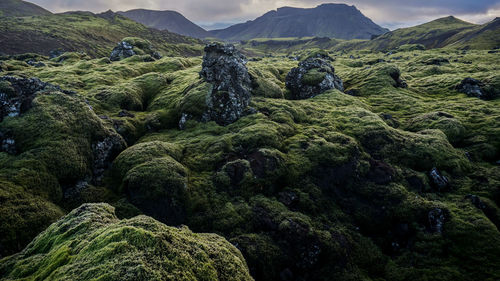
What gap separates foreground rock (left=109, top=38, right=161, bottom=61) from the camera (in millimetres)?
69750

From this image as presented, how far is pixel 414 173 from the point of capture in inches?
773

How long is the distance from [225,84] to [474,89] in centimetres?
4212

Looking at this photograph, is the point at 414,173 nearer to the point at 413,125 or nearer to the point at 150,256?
the point at 413,125

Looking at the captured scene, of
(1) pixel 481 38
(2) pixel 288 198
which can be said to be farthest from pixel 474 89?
(1) pixel 481 38

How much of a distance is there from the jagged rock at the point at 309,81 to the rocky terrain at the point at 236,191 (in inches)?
405

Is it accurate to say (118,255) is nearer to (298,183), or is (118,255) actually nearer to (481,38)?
(298,183)

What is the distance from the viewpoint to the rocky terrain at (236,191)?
827 cm

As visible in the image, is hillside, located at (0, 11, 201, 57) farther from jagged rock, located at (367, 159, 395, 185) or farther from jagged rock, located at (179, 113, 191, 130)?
jagged rock, located at (367, 159, 395, 185)

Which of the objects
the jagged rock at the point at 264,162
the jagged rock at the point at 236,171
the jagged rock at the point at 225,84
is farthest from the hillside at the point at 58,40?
the jagged rock at the point at 264,162

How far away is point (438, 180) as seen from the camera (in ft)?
62.5

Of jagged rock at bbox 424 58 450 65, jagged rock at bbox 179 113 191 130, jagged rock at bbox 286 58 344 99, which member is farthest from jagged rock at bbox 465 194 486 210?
jagged rock at bbox 424 58 450 65

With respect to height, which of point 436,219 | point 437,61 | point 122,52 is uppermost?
point 437,61

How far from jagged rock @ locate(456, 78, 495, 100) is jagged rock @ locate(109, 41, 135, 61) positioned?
7906 centimetres

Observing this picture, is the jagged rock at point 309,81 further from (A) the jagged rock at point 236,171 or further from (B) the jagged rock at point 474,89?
(A) the jagged rock at point 236,171
